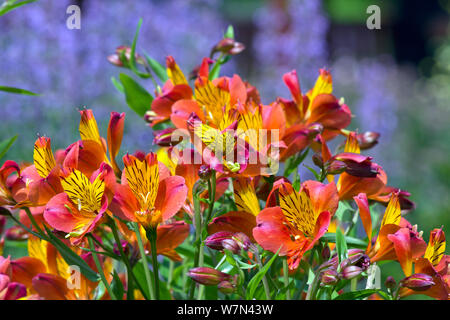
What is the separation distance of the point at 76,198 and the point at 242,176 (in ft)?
0.38

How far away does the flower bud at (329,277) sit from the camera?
35cm

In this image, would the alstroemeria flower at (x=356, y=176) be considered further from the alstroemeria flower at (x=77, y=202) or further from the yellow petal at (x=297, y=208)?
the alstroemeria flower at (x=77, y=202)

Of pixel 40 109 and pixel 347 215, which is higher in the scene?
pixel 40 109

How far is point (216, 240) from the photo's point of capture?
377mm

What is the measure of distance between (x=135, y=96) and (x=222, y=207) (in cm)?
23

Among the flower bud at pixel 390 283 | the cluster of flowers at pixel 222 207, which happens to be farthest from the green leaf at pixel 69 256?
the flower bud at pixel 390 283

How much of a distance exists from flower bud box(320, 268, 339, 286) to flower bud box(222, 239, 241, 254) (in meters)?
0.06

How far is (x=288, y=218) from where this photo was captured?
1.27 feet

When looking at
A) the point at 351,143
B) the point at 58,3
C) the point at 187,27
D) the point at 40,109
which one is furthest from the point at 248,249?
the point at 187,27

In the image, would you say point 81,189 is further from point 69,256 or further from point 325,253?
point 325,253

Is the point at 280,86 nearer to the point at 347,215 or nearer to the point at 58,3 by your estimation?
the point at 58,3

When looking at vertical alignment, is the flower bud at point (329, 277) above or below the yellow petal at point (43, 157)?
below

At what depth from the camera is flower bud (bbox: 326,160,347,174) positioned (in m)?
0.42

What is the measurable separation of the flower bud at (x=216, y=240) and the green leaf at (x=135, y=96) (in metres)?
0.26
